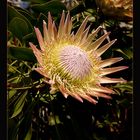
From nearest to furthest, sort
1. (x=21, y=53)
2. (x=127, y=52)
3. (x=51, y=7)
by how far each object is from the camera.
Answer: (x=21, y=53), (x=51, y=7), (x=127, y=52)

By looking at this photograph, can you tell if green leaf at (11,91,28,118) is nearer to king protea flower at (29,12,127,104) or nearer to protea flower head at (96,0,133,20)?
king protea flower at (29,12,127,104)

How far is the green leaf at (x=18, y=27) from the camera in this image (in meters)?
1.88

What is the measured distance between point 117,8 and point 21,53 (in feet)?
1.17

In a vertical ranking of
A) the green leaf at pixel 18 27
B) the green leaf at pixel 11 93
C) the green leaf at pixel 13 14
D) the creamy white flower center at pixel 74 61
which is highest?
the green leaf at pixel 13 14

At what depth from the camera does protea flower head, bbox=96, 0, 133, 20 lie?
195 centimetres

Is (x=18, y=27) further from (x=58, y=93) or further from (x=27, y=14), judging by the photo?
(x=58, y=93)

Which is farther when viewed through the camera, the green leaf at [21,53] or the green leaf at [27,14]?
the green leaf at [27,14]

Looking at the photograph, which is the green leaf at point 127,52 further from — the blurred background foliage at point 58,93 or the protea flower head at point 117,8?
the protea flower head at point 117,8

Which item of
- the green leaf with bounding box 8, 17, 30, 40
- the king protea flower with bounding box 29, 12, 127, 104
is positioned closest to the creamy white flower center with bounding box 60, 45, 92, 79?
the king protea flower with bounding box 29, 12, 127, 104

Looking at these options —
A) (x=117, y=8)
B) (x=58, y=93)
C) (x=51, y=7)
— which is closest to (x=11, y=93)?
(x=58, y=93)

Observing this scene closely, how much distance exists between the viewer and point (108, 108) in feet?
6.88

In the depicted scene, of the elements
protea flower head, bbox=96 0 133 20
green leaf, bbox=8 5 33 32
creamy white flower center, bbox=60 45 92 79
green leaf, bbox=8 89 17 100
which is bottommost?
green leaf, bbox=8 89 17 100

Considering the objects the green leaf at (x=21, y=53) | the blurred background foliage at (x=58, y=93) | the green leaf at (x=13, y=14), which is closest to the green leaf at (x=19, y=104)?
the blurred background foliage at (x=58, y=93)

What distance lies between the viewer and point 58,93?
1.98 metres
